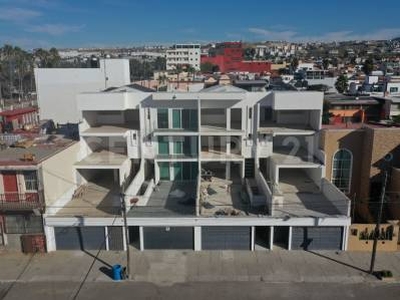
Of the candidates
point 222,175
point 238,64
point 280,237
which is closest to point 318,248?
point 280,237

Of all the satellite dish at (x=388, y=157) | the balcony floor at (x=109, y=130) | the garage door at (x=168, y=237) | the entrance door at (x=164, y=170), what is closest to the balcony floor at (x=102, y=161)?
the balcony floor at (x=109, y=130)

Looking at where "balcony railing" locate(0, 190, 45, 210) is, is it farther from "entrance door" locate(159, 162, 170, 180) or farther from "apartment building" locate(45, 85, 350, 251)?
"entrance door" locate(159, 162, 170, 180)

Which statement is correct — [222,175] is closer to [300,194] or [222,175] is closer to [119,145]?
[300,194]

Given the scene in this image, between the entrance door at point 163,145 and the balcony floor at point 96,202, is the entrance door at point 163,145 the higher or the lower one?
the higher one

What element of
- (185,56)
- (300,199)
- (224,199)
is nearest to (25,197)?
(224,199)

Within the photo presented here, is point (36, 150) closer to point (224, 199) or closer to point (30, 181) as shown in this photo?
point (30, 181)

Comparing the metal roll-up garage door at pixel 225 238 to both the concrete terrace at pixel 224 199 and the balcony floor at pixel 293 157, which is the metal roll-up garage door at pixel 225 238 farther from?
the balcony floor at pixel 293 157
